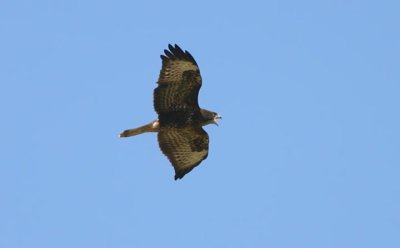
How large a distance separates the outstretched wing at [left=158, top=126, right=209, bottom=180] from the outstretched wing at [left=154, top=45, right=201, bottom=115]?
1.77 feet

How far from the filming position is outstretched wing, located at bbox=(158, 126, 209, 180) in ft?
93.3

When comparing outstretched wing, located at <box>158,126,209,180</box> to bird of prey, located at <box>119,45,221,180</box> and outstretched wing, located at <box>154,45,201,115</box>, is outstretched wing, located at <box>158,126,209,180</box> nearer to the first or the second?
bird of prey, located at <box>119,45,221,180</box>

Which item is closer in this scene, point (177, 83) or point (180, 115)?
point (177, 83)

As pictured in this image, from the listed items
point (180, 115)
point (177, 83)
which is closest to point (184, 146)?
point (180, 115)

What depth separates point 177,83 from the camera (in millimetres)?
27781

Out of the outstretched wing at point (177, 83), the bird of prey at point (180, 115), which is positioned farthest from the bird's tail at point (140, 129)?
the outstretched wing at point (177, 83)

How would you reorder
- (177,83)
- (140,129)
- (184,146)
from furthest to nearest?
(184,146) → (140,129) → (177,83)

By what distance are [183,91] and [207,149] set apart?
4.43ft

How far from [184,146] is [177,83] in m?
1.36

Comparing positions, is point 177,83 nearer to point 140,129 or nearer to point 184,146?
point 140,129

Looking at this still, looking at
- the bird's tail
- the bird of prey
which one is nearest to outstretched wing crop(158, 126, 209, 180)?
the bird of prey

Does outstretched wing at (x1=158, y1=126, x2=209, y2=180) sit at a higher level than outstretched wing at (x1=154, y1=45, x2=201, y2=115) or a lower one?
lower

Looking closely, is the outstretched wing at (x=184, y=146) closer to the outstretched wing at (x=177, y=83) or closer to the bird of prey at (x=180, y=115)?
the bird of prey at (x=180, y=115)

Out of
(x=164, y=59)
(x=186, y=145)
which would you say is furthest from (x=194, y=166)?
(x=164, y=59)
